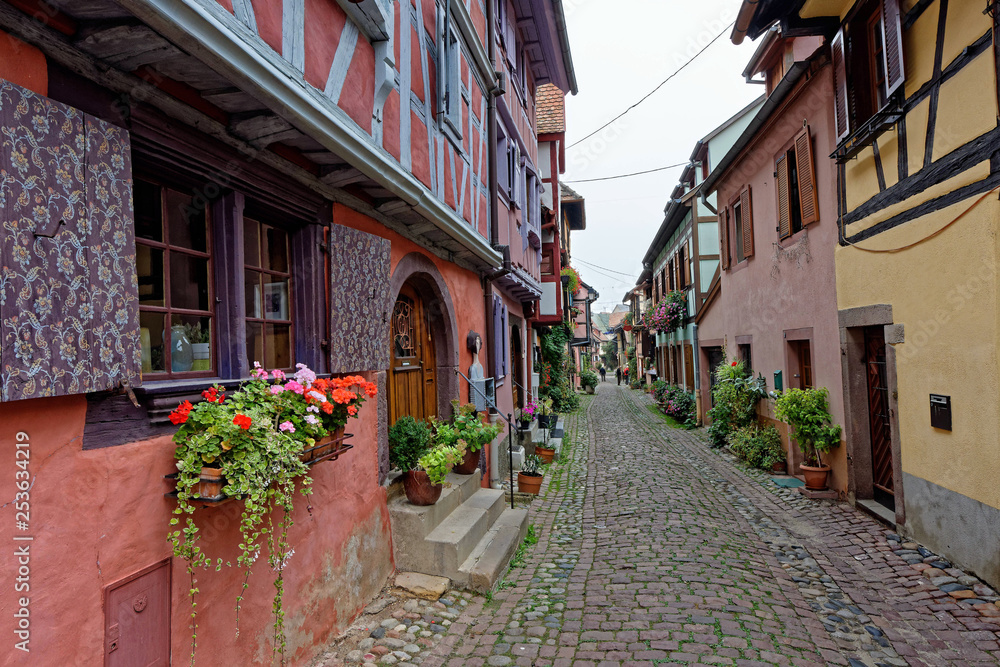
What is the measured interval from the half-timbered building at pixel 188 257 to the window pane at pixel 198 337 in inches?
0.5

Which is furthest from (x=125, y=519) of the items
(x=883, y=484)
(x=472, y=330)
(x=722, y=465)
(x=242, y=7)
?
(x=722, y=465)

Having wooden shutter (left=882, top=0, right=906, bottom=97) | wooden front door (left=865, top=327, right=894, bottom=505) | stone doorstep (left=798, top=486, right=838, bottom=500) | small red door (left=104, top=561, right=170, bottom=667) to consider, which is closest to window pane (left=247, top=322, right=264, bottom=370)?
small red door (left=104, top=561, right=170, bottom=667)

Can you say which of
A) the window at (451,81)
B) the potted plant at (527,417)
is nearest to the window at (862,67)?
the window at (451,81)

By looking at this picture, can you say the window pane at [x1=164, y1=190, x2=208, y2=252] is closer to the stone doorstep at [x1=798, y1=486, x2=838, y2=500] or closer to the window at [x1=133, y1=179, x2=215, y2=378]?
the window at [x1=133, y1=179, x2=215, y2=378]

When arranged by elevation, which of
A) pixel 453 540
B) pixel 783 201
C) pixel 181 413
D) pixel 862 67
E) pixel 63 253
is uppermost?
pixel 862 67

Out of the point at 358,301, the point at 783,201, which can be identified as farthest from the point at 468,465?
the point at 783,201

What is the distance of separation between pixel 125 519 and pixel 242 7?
2.25 m

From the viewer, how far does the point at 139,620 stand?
89.8 inches

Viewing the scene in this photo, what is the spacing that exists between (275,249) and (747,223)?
882 centimetres

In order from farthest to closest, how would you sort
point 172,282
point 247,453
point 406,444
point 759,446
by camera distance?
point 759,446
point 406,444
point 172,282
point 247,453

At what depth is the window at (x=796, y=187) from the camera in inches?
290

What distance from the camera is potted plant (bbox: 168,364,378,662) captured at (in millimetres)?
2418

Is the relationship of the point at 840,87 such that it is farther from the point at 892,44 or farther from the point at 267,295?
the point at 267,295

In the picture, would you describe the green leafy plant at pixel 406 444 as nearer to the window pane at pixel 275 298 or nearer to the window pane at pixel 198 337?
the window pane at pixel 275 298
